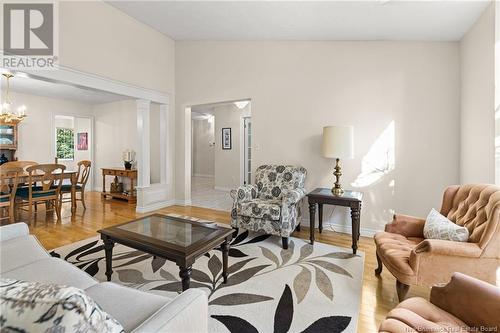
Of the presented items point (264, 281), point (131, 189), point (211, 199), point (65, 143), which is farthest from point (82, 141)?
point (264, 281)

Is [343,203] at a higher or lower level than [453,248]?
higher

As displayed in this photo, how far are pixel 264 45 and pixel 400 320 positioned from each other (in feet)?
12.8

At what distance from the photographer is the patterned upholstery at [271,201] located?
2775 millimetres

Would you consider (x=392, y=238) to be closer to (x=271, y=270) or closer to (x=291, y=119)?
(x=271, y=270)

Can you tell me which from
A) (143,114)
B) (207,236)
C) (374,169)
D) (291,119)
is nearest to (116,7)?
(143,114)

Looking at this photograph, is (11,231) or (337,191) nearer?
(11,231)

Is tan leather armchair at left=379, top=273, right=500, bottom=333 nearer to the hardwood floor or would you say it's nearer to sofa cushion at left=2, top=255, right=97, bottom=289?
the hardwood floor

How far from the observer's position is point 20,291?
1.94 feet

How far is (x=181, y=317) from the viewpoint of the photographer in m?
0.83

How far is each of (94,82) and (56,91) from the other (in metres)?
2.87

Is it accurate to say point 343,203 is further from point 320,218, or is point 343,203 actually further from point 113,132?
point 113,132

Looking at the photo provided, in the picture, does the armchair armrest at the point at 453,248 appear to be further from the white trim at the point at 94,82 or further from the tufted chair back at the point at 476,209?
the white trim at the point at 94,82

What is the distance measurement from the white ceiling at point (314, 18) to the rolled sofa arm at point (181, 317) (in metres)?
3.07

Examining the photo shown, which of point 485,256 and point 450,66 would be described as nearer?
point 485,256
